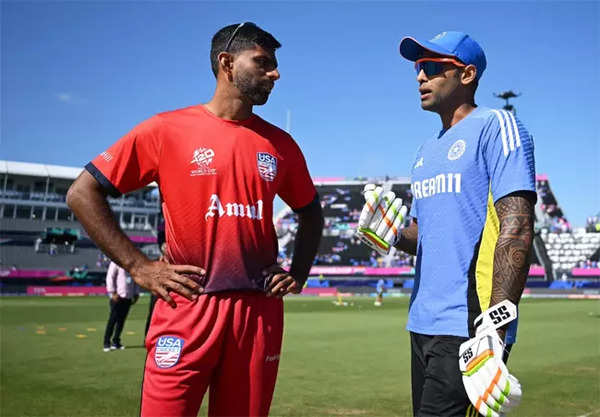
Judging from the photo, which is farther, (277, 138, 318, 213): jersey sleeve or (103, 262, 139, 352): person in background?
(103, 262, 139, 352): person in background

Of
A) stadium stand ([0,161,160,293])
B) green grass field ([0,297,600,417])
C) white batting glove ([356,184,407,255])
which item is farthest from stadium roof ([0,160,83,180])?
white batting glove ([356,184,407,255])

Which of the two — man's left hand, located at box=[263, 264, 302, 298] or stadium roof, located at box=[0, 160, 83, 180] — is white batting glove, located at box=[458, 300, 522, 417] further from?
stadium roof, located at box=[0, 160, 83, 180]

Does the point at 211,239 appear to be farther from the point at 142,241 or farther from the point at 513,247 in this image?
the point at 142,241

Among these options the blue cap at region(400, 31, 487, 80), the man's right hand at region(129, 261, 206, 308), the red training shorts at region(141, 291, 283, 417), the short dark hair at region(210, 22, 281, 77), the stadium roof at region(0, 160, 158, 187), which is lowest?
the red training shorts at region(141, 291, 283, 417)

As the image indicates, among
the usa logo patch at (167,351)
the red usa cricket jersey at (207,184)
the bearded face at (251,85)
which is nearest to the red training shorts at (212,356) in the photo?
the usa logo patch at (167,351)

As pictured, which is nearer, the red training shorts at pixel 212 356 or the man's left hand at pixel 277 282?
the red training shorts at pixel 212 356

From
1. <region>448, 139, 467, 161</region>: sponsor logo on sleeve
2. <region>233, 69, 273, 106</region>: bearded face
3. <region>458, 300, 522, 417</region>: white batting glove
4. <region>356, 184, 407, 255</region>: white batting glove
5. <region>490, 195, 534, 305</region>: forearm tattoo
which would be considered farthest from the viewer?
<region>356, 184, 407, 255</region>: white batting glove

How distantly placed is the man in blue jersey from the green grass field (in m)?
3.92

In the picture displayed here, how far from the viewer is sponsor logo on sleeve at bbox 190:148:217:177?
3.15m

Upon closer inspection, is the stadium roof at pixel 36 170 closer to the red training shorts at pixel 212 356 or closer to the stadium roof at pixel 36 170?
the stadium roof at pixel 36 170

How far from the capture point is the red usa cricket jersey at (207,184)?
313 centimetres

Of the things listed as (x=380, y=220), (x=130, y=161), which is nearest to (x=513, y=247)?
(x=380, y=220)

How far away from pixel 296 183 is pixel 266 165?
31 centimetres

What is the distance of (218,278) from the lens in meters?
3.09
